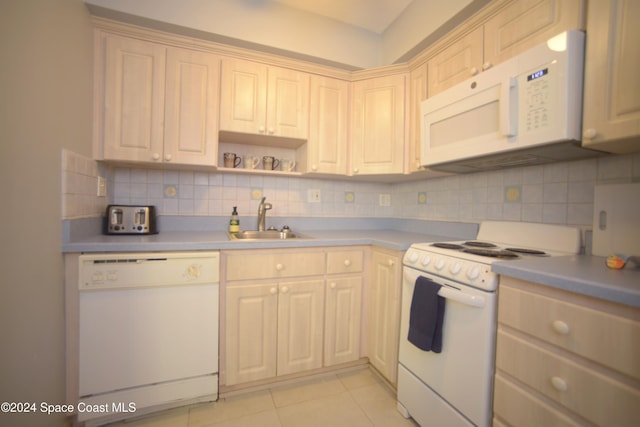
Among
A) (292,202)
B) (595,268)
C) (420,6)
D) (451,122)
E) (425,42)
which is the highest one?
(420,6)

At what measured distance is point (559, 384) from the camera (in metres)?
0.81

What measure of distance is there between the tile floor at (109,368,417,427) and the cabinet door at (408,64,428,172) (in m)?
1.48

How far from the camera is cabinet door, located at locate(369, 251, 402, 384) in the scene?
1.54 meters

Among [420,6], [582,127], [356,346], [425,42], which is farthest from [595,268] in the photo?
[420,6]

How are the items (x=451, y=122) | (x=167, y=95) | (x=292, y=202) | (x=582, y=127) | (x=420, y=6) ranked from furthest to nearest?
(x=292, y=202) → (x=420, y=6) → (x=167, y=95) → (x=451, y=122) → (x=582, y=127)

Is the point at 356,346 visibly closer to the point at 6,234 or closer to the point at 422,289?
the point at 422,289

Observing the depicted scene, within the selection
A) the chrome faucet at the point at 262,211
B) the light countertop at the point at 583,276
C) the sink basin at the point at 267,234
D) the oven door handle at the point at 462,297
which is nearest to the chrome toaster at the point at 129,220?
the sink basin at the point at 267,234

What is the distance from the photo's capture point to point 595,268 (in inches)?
37.0

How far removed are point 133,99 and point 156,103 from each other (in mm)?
121

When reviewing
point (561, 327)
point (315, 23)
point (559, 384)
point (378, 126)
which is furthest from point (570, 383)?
point (315, 23)

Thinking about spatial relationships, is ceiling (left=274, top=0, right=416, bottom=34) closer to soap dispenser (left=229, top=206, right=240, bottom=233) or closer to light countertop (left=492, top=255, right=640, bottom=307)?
soap dispenser (left=229, top=206, right=240, bottom=233)

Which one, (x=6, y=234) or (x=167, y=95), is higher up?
(x=167, y=95)

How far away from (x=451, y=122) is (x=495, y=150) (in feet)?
1.07

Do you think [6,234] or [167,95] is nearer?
[6,234]
